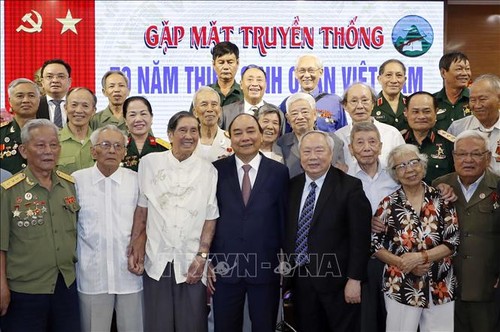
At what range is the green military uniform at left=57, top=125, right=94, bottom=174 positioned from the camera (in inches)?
192

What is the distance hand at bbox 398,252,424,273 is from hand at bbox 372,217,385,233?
0.24 meters

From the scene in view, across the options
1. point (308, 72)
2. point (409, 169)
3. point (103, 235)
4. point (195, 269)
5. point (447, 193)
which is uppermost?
point (308, 72)

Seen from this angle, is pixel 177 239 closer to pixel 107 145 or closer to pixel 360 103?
pixel 107 145

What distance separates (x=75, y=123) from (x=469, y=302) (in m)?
3.15

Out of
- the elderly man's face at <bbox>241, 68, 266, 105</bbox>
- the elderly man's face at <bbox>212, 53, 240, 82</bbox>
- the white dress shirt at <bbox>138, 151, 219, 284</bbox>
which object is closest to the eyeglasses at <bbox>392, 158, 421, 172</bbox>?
the white dress shirt at <bbox>138, 151, 219, 284</bbox>

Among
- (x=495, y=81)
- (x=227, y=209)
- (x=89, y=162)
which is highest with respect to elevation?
(x=495, y=81)

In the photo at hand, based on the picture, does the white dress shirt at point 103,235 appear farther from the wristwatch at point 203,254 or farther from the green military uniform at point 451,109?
the green military uniform at point 451,109

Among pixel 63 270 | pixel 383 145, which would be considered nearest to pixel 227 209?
pixel 63 270

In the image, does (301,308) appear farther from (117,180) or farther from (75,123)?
(75,123)

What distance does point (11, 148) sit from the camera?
4934mm

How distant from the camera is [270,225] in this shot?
14.3 feet

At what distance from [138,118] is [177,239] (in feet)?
3.73

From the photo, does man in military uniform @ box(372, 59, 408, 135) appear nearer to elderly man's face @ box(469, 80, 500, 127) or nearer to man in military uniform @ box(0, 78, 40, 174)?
elderly man's face @ box(469, 80, 500, 127)

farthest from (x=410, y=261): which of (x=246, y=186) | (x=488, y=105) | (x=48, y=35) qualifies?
(x=48, y=35)
